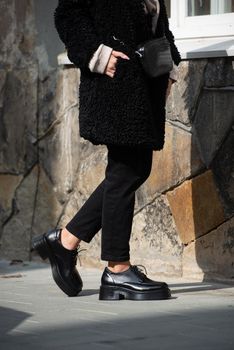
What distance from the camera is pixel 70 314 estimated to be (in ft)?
16.9

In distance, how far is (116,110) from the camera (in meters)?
5.48

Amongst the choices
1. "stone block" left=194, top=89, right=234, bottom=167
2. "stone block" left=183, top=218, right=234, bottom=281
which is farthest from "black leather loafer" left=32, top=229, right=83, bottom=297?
"stone block" left=194, top=89, right=234, bottom=167

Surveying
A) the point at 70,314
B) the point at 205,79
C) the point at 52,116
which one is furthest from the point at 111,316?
the point at 52,116

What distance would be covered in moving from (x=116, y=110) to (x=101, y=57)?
0.25 meters

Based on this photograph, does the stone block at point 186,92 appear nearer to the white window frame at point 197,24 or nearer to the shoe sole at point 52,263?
the white window frame at point 197,24

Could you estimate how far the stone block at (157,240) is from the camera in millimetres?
6523

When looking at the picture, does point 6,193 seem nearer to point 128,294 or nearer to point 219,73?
point 219,73

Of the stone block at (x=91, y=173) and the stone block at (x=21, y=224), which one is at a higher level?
the stone block at (x=91, y=173)

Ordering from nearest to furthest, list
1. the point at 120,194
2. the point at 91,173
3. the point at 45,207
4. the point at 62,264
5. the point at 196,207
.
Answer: the point at 120,194 < the point at 62,264 < the point at 196,207 < the point at 91,173 < the point at 45,207

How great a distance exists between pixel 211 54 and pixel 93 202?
1072 mm

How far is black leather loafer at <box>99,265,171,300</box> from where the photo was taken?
221 inches

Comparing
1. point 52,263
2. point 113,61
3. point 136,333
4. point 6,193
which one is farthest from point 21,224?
point 136,333

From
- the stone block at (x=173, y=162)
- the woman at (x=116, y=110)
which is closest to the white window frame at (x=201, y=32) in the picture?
the stone block at (x=173, y=162)

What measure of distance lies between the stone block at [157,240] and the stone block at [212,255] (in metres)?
0.07
